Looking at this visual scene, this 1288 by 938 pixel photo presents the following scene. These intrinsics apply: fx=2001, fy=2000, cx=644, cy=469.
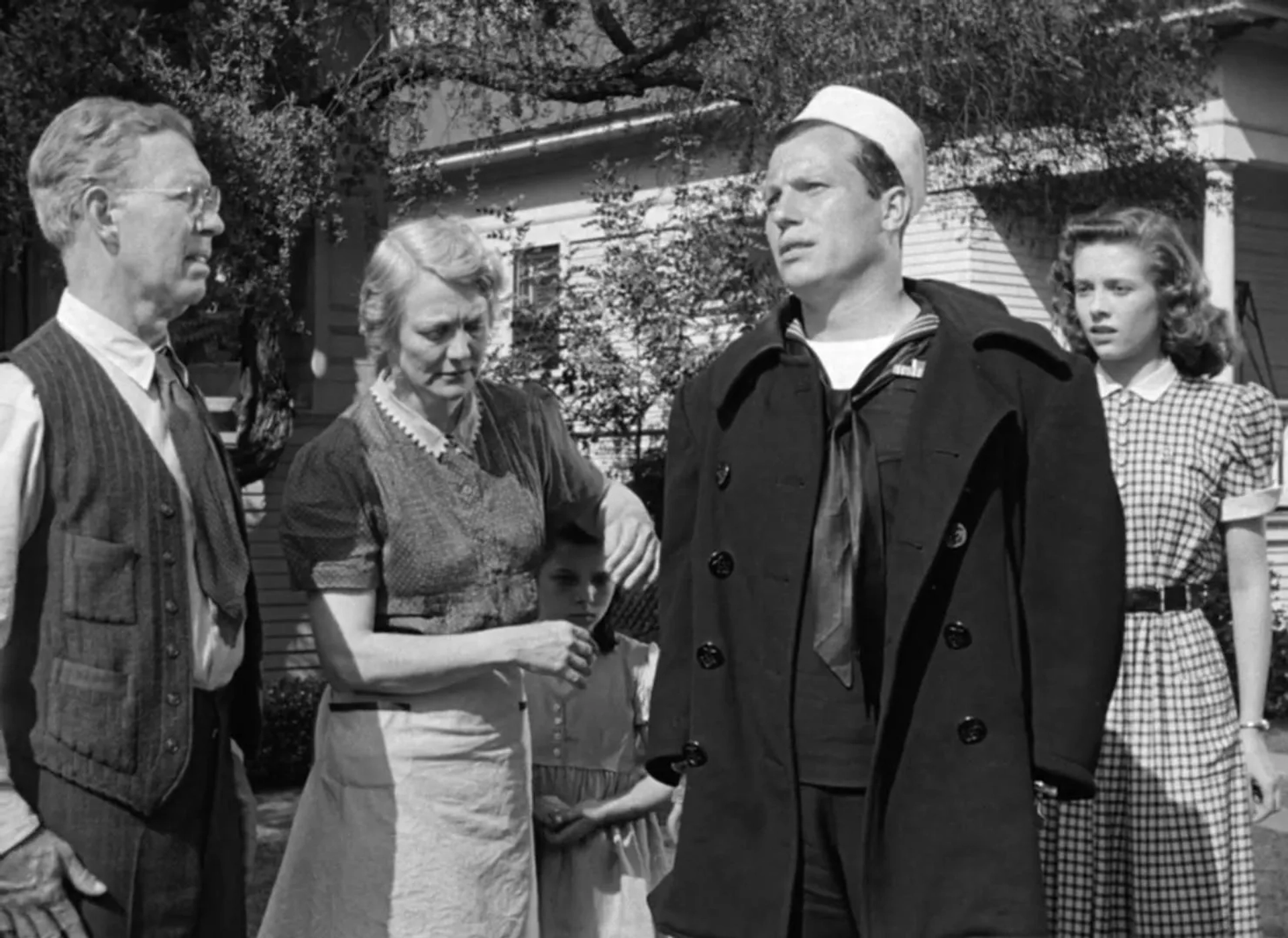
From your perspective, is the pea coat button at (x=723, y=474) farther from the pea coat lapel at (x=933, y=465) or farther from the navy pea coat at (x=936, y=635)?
the pea coat lapel at (x=933, y=465)

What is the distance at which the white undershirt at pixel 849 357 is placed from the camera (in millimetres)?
3400

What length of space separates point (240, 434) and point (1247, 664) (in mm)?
9055

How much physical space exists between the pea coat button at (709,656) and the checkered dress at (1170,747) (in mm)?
1699

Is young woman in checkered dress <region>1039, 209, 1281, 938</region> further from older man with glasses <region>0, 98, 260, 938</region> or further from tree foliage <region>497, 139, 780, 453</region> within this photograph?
tree foliage <region>497, 139, 780, 453</region>

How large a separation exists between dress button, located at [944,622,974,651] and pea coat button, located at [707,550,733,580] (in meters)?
0.41

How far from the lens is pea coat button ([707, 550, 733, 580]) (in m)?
3.40

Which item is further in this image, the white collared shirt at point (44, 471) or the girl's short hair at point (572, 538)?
the girl's short hair at point (572, 538)

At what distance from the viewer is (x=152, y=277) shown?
3.38 meters

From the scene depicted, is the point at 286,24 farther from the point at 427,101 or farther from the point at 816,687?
the point at 816,687

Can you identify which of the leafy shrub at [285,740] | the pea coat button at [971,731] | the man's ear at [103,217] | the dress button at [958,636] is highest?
the man's ear at [103,217]

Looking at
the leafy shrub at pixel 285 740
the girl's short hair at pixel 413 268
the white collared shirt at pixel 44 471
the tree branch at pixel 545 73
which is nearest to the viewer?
the white collared shirt at pixel 44 471

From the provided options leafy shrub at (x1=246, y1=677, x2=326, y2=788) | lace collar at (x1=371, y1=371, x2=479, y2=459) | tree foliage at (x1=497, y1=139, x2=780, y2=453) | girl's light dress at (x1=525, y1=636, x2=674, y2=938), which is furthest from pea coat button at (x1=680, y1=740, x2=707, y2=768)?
leafy shrub at (x1=246, y1=677, x2=326, y2=788)

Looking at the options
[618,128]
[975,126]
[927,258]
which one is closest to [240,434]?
[975,126]

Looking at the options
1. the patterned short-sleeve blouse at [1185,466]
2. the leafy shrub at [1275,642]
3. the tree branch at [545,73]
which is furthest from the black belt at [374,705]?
the leafy shrub at [1275,642]
